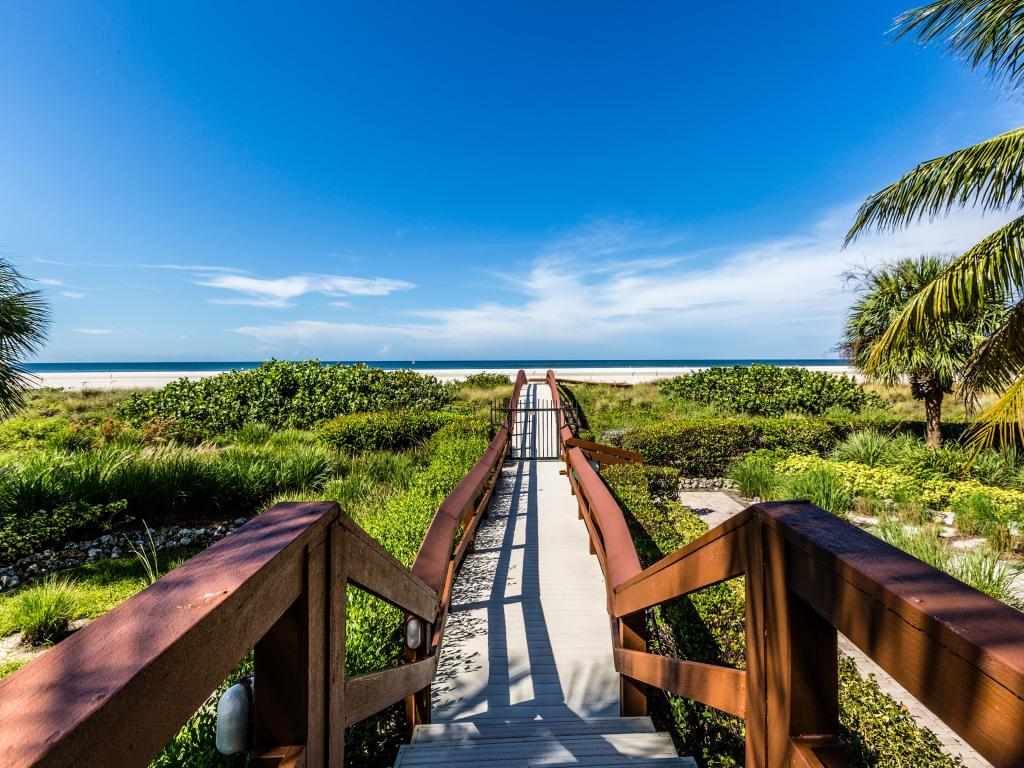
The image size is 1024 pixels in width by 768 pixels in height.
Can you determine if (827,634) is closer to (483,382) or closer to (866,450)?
(866,450)

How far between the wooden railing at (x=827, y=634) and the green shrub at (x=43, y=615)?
19.2 feet

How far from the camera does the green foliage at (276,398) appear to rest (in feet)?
51.0

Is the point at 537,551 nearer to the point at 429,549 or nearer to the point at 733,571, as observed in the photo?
the point at 429,549

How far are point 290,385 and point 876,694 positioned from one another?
17636 mm

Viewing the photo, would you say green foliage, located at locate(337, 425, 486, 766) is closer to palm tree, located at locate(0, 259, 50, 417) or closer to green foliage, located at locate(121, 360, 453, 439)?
palm tree, located at locate(0, 259, 50, 417)

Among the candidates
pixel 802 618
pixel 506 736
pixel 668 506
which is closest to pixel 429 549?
pixel 506 736

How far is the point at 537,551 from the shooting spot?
5.27 meters

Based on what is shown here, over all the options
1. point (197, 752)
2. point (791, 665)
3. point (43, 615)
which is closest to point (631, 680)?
point (791, 665)

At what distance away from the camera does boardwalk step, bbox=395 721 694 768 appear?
2266 mm

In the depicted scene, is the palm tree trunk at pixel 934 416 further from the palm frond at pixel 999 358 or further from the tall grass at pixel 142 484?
the tall grass at pixel 142 484

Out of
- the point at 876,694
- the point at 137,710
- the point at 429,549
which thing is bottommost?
the point at 876,694

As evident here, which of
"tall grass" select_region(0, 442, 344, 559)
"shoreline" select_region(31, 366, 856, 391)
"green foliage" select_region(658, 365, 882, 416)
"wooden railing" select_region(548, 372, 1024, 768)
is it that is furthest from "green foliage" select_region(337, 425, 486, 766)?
"shoreline" select_region(31, 366, 856, 391)

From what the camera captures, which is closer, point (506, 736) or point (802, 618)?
point (802, 618)

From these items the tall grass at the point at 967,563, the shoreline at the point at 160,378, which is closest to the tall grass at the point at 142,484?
the tall grass at the point at 967,563
